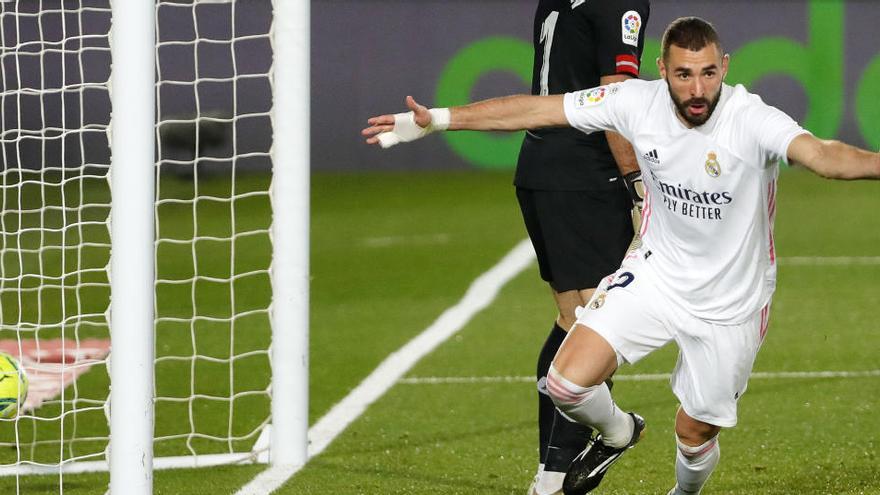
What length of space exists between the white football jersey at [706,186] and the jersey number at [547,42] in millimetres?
535

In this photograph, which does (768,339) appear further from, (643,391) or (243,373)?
(243,373)

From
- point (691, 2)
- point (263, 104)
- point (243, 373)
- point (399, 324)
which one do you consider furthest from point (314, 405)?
point (691, 2)

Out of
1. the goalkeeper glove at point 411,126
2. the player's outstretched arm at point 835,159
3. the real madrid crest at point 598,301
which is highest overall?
the player's outstretched arm at point 835,159

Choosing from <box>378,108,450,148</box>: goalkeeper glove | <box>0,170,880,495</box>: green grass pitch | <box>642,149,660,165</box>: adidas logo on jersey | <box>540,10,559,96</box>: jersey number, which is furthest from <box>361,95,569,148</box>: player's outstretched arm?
<box>0,170,880,495</box>: green grass pitch

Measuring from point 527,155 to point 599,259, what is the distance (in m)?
0.47

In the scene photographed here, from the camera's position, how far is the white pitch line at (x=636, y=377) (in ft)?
24.7

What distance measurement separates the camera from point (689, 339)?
473cm

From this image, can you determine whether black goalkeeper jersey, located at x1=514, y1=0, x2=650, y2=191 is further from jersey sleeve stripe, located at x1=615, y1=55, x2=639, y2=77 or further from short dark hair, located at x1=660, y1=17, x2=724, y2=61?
short dark hair, located at x1=660, y1=17, x2=724, y2=61

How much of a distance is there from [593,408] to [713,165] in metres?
0.94

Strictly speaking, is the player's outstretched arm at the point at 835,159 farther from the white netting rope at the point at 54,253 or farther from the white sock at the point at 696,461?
the white netting rope at the point at 54,253

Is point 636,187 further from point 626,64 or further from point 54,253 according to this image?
point 54,253

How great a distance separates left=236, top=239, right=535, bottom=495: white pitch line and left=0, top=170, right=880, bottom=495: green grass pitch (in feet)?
0.22

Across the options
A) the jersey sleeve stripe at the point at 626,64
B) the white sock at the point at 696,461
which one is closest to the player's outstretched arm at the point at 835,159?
the jersey sleeve stripe at the point at 626,64

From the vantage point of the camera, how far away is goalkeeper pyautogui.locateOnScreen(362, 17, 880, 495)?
14.6ft
